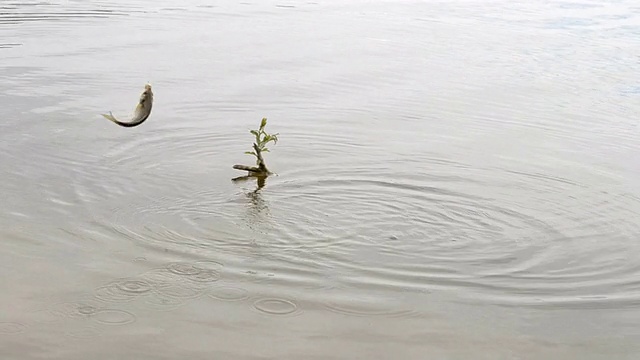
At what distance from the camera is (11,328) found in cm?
360

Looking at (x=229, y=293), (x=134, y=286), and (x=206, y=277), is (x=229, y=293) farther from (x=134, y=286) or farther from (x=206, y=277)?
(x=134, y=286)

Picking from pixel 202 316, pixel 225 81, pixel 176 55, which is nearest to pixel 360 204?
pixel 202 316

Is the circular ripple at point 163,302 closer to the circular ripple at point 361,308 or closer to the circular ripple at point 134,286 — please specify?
the circular ripple at point 134,286

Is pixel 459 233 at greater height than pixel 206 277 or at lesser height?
greater

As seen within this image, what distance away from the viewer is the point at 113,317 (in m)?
3.75

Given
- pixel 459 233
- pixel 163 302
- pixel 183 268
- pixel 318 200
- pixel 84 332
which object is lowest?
pixel 84 332

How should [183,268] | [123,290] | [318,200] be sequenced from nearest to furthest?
[123,290] < [183,268] < [318,200]

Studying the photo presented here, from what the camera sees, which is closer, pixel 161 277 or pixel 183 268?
pixel 161 277

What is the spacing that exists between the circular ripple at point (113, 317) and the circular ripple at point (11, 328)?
290 millimetres

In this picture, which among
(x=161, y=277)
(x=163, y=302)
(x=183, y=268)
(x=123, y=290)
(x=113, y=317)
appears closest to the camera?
(x=113, y=317)

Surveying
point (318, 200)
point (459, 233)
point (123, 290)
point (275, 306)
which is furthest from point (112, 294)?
point (459, 233)

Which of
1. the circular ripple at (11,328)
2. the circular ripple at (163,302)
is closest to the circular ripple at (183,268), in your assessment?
the circular ripple at (163,302)

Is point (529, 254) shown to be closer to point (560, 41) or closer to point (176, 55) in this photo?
point (176, 55)

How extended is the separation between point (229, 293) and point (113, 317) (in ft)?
1.83
